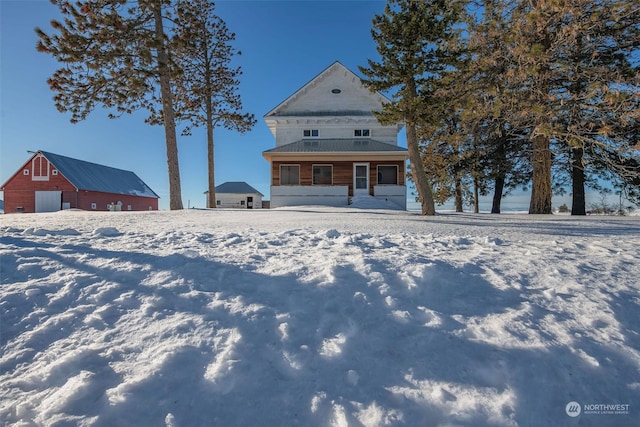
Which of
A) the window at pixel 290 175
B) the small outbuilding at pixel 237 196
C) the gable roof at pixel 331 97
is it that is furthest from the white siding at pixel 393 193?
the small outbuilding at pixel 237 196

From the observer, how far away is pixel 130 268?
3.81 meters

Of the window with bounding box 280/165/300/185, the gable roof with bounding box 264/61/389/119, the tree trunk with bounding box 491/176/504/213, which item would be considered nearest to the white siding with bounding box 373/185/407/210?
the window with bounding box 280/165/300/185

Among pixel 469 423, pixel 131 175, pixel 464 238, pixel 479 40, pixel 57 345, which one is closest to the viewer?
pixel 469 423

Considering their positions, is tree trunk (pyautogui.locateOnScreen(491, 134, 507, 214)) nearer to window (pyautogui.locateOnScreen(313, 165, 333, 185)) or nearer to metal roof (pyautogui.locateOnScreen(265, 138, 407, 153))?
metal roof (pyautogui.locateOnScreen(265, 138, 407, 153))

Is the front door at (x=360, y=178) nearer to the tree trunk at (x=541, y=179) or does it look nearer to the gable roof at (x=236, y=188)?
the tree trunk at (x=541, y=179)

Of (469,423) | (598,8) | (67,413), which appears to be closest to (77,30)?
(67,413)

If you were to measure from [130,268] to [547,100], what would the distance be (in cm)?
1089

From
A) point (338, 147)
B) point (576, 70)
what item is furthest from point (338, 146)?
point (576, 70)

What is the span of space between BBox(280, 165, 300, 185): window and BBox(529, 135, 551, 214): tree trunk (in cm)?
1225

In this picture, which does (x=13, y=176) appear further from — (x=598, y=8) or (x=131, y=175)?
(x=598, y=8)

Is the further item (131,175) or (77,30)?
(131,175)

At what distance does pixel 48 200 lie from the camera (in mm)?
27547

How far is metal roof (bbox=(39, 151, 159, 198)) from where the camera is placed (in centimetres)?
2792

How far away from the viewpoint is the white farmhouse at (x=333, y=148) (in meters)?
18.0
